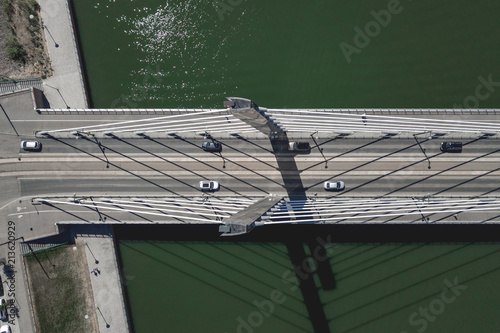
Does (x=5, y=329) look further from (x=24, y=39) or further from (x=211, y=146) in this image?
(x=24, y=39)

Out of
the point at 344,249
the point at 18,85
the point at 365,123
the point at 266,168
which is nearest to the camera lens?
the point at 365,123

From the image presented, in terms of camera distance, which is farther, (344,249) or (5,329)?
(5,329)

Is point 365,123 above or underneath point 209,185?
above

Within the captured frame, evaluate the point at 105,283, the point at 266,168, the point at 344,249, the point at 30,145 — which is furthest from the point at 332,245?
the point at 30,145

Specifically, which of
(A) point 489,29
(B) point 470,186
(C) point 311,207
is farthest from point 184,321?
(A) point 489,29

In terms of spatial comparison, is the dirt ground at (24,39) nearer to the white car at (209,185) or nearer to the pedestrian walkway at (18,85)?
the pedestrian walkway at (18,85)

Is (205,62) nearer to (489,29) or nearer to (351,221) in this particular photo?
(351,221)

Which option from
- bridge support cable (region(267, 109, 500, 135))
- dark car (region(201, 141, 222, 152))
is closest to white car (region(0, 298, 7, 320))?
dark car (region(201, 141, 222, 152))
